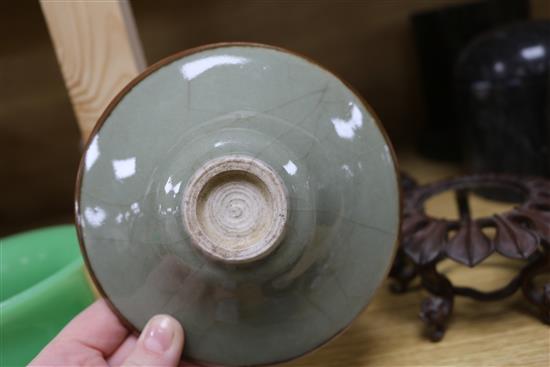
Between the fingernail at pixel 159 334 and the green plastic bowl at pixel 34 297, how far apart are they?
0.16 meters

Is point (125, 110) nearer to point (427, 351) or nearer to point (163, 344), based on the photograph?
point (163, 344)

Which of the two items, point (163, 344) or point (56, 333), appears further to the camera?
point (56, 333)

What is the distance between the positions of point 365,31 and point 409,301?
29.6 inches

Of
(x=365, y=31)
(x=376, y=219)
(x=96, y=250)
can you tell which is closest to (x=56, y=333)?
(x=96, y=250)

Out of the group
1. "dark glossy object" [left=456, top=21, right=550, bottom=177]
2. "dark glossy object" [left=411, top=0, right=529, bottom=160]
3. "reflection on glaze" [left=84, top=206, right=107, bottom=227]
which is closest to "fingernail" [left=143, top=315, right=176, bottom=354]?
"reflection on glaze" [left=84, top=206, right=107, bottom=227]

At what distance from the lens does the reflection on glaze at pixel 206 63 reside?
57cm

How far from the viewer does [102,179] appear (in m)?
0.56

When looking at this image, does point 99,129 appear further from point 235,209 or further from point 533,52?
point 533,52

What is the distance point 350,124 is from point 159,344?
28 cm

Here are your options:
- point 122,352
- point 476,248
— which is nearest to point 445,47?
point 476,248

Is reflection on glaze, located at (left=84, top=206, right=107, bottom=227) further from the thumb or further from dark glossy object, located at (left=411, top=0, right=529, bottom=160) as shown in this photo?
dark glossy object, located at (left=411, top=0, right=529, bottom=160)

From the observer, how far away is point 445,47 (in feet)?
3.84

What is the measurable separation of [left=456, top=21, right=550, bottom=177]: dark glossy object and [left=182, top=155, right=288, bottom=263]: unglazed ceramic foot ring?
56 centimetres

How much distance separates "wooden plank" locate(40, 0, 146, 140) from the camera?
2.30ft
